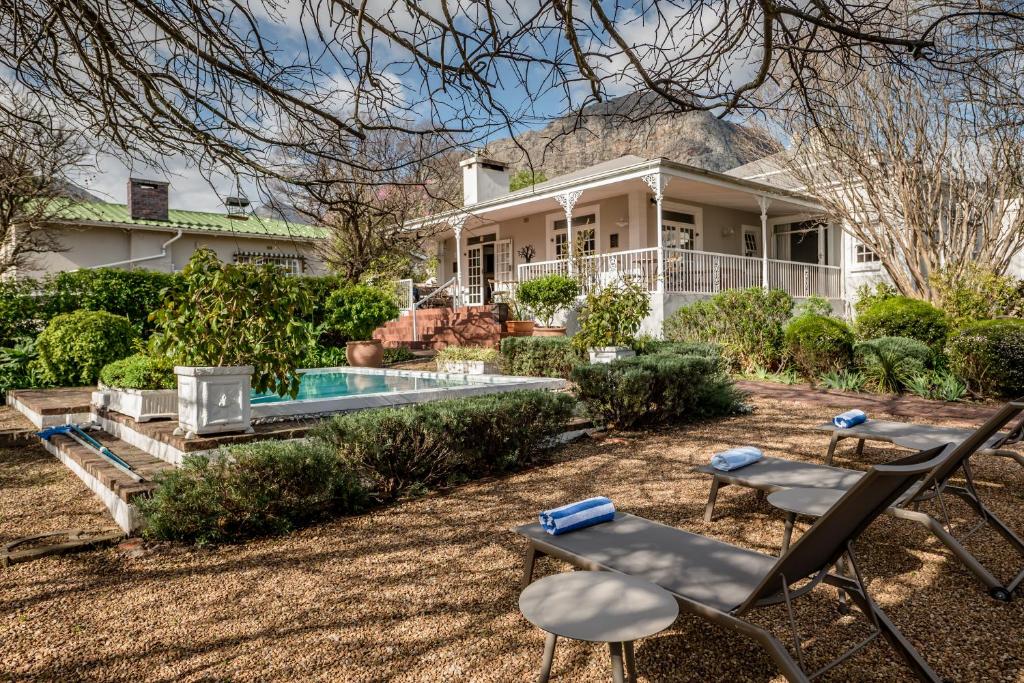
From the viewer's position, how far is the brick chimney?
811 inches

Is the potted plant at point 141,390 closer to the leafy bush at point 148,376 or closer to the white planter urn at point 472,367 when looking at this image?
the leafy bush at point 148,376

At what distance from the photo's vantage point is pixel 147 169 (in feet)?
13.6

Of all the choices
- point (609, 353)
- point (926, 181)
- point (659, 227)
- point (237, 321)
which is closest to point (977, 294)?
point (926, 181)

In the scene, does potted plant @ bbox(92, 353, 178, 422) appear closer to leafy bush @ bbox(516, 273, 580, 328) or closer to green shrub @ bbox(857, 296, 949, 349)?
leafy bush @ bbox(516, 273, 580, 328)

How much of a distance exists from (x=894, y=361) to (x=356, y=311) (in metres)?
10.3

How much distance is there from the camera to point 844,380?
898 cm

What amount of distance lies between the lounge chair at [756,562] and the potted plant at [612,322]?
586cm

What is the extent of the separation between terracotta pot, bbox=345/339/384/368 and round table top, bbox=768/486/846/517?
36.1ft

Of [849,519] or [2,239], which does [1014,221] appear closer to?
[849,519]

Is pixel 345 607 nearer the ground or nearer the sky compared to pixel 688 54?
nearer the ground

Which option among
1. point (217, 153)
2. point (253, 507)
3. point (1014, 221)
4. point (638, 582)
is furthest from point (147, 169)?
point (1014, 221)

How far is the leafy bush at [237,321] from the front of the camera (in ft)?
15.5

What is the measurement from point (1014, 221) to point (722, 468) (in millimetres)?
13340

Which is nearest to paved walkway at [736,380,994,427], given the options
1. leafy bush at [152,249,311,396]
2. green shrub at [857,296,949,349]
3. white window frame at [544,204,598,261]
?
green shrub at [857,296,949,349]
